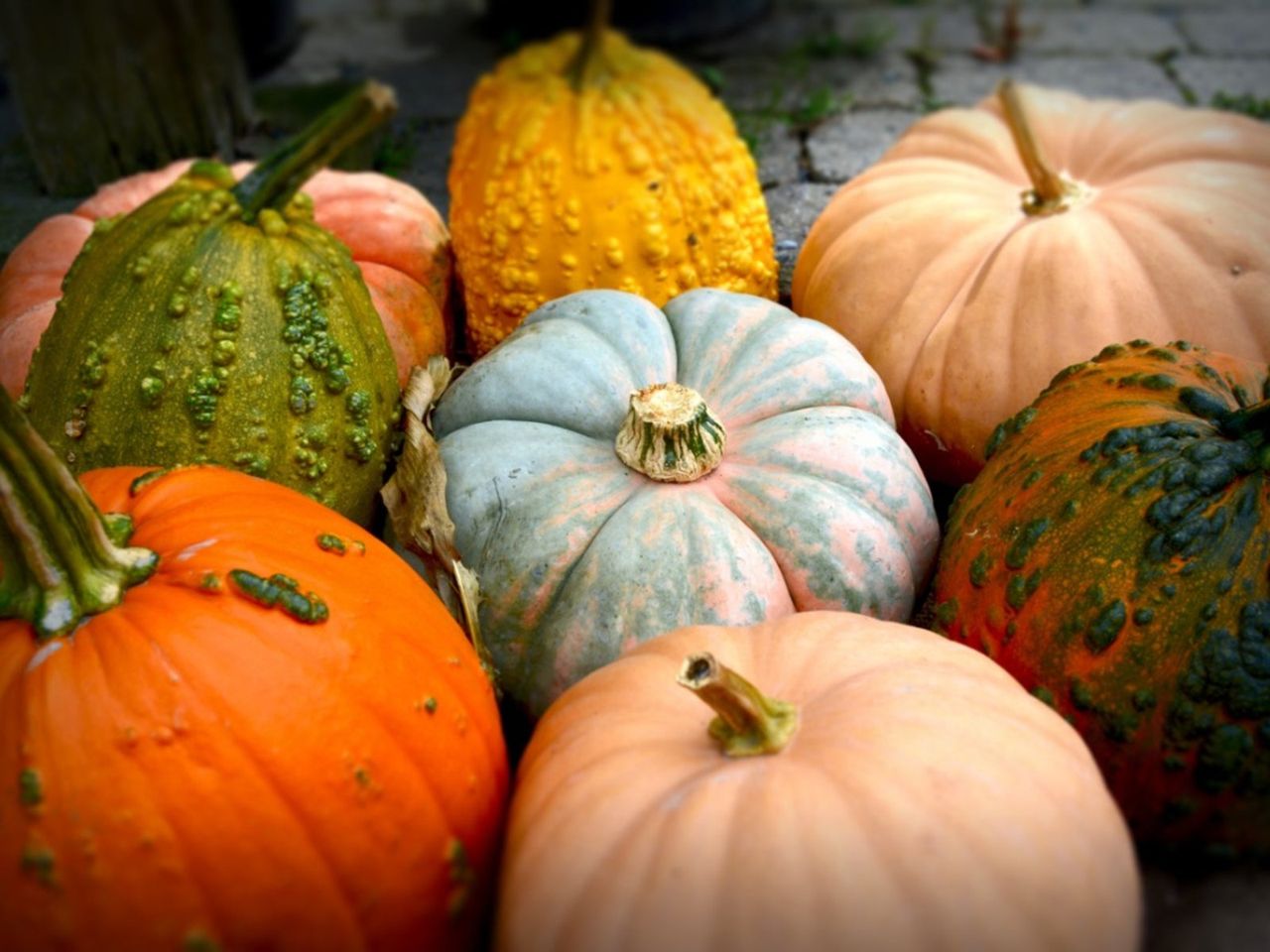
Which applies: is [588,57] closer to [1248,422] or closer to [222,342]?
[222,342]

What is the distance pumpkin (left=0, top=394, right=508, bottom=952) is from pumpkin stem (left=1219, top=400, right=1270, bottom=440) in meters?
1.07

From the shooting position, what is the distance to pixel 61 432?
5.62 ft

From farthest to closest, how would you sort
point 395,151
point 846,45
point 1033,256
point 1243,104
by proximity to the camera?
1. point 846,45
2. point 1243,104
3. point 395,151
4. point 1033,256

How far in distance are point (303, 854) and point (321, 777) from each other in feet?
0.26

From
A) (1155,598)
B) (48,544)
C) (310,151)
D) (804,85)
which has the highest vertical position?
(310,151)

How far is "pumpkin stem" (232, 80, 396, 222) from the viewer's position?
1.75 metres

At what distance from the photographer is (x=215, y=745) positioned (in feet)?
3.91

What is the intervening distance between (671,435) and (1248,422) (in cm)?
78

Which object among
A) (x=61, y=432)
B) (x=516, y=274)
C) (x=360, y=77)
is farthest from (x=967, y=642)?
(x=360, y=77)

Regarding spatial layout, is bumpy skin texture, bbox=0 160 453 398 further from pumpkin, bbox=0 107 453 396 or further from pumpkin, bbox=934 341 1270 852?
pumpkin, bbox=934 341 1270 852

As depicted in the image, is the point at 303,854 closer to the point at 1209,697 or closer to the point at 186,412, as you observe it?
the point at 186,412

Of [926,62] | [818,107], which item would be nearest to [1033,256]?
[818,107]


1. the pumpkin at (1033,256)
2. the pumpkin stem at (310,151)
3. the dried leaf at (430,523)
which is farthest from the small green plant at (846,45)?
the dried leaf at (430,523)

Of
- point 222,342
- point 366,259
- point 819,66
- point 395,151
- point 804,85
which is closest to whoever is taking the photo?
point 222,342
